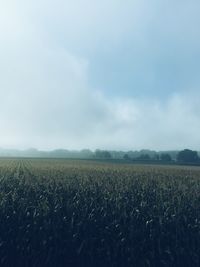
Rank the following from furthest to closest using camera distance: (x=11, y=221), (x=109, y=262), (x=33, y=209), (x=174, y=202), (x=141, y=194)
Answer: (x=141, y=194) → (x=174, y=202) → (x=33, y=209) → (x=11, y=221) → (x=109, y=262)

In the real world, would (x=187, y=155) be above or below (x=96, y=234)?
above

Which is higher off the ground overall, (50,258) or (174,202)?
(174,202)

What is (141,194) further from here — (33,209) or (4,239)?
(4,239)

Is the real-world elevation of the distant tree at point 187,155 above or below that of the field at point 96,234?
above

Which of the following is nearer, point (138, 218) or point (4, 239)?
point (4, 239)

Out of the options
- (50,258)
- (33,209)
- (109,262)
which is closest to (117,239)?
(109,262)

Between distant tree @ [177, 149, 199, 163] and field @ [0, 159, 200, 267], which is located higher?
distant tree @ [177, 149, 199, 163]

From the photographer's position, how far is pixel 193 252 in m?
10.9

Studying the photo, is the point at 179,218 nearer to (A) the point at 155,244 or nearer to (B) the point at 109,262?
(A) the point at 155,244

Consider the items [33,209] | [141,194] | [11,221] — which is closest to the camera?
[11,221]

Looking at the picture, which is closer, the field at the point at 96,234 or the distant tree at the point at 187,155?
the field at the point at 96,234

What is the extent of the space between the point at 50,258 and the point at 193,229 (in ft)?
14.8

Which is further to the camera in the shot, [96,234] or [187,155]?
[187,155]

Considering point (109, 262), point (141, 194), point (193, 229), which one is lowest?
point (109, 262)
